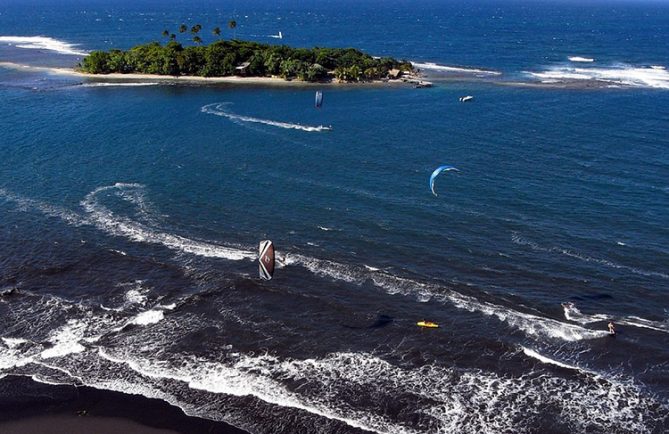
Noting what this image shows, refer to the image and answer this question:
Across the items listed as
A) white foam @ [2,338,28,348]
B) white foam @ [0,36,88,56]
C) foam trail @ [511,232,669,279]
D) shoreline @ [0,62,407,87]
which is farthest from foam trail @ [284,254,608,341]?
white foam @ [0,36,88,56]

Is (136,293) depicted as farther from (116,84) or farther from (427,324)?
(116,84)

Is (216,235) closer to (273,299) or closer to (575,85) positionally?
(273,299)

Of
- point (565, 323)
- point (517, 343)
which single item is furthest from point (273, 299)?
point (565, 323)

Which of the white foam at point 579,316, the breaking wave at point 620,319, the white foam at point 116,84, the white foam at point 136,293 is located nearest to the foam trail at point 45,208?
the white foam at point 136,293

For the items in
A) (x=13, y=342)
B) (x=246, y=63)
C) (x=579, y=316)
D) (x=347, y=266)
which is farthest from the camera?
(x=246, y=63)

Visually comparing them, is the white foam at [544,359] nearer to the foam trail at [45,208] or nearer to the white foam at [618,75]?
the foam trail at [45,208]

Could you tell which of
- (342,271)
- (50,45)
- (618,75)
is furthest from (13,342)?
(50,45)

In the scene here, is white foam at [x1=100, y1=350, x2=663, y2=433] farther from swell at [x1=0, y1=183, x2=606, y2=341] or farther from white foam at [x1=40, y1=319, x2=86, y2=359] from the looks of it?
swell at [x1=0, y1=183, x2=606, y2=341]
